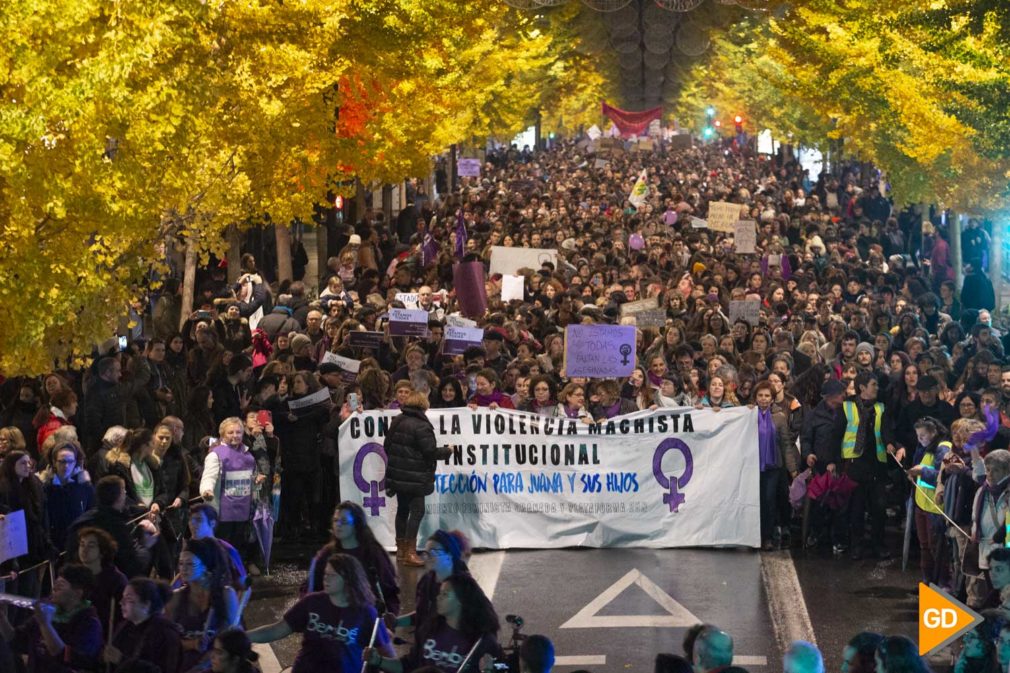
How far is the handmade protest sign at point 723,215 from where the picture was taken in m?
33.8

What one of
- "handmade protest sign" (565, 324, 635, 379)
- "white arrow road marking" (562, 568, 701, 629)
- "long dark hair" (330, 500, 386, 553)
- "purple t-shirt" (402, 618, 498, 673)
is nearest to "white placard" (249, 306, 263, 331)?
"handmade protest sign" (565, 324, 635, 379)

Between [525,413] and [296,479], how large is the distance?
7.17 ft

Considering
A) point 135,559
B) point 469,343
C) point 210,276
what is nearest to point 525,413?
point 469,343

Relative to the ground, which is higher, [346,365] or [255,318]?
[255,318]

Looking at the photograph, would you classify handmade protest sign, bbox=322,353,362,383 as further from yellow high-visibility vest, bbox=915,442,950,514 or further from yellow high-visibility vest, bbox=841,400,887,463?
yellow high-visibility vest, bbox=915,442,950,514

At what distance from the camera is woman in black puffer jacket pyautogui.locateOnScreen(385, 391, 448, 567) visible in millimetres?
15664

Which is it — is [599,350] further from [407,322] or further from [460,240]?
[460,240]

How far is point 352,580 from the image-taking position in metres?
9.59

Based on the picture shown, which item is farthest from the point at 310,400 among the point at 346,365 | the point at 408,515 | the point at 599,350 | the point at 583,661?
the point at 583,661

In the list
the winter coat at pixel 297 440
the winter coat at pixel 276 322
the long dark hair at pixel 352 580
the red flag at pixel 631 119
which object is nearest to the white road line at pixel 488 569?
the winter coat at pixel 297 440

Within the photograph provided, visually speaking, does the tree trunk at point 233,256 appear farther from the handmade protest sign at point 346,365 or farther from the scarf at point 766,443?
the scarf at point 766,443

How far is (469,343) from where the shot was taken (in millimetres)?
20219

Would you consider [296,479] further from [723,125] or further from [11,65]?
[723,125]

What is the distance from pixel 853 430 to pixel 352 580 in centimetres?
794
